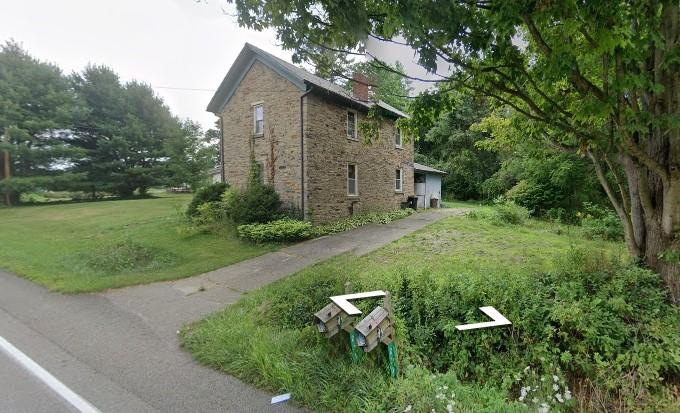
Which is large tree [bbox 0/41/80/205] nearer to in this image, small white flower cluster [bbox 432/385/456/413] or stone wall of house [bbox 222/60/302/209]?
stone wall of house [bbox 222/60/302/209]

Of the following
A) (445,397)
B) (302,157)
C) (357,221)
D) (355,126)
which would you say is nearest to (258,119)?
(302,157)

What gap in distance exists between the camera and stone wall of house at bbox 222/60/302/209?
12586mm

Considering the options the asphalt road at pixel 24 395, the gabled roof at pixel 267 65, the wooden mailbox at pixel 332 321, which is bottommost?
the asphalt road at pixel 24 395

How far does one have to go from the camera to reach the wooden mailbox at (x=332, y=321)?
3.23 meters

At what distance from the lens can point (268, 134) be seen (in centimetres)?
1334

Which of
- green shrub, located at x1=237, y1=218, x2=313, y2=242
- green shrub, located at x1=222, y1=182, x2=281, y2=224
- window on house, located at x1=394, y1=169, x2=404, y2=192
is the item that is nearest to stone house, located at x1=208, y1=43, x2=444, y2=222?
green shrub, located at x1=222, y1=182, x2=281, y2=224

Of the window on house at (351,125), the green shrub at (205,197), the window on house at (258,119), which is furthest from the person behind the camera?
the window on house at (351,125)

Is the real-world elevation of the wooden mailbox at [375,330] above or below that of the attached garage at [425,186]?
below

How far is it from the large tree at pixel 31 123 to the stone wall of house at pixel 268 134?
19.2m

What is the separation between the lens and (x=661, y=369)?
2857 mm

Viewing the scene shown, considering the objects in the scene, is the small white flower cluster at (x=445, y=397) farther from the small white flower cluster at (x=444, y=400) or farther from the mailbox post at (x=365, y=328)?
the mailbox post at (x=365, y=328)

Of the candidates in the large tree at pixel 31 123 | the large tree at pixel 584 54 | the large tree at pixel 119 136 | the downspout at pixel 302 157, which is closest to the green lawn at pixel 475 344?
the large tree at pixel 584 54

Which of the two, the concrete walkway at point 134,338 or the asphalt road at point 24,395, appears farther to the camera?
the concrete walkway at point 134,338

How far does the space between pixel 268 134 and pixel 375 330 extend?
11711 mm
